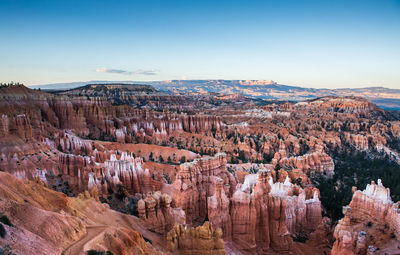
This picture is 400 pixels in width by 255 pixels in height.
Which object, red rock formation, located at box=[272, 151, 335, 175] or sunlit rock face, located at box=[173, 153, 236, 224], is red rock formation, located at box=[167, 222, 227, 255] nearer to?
sunlit rock face, located at box=[173, 153, 236, 224]

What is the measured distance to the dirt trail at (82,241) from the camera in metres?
9.27

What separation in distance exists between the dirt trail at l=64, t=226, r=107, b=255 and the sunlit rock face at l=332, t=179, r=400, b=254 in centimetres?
1489

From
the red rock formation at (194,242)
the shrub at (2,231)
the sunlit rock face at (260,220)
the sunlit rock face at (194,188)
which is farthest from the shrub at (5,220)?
the sunlit rock face at (260,220)

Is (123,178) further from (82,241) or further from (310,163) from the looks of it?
(310,163)

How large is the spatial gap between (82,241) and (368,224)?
21.2 m

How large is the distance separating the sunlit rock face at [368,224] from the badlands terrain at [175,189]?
8 cm

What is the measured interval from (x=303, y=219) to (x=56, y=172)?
2449 centimetres

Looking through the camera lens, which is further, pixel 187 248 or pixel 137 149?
pixel 137 149

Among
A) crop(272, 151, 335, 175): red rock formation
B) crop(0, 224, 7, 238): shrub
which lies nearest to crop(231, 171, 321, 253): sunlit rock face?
crop(0, 224, 7, 238): shrub

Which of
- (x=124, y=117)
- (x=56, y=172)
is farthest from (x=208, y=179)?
(x=124, y=117)

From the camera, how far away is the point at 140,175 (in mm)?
32094

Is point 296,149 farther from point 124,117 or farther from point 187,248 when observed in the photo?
point 187,248

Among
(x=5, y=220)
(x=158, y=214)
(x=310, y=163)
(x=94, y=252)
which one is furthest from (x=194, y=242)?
(x=310, y=163)

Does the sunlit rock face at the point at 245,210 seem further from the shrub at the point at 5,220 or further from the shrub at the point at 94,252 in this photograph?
the shrub at the point at 5,220
